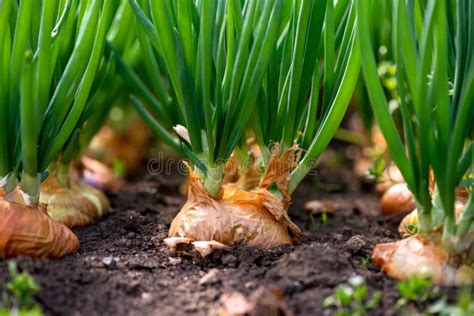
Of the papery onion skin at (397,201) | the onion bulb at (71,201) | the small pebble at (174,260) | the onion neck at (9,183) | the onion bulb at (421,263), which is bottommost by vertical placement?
the papery onion skin at (397,201)

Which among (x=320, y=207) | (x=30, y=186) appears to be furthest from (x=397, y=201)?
(x=30, y=186)

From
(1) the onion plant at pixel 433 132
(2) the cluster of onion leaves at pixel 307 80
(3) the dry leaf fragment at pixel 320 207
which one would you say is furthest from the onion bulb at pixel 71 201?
(1) the onion plant at pixel 433 132

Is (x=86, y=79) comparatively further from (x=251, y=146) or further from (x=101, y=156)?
(x=101, y=156)

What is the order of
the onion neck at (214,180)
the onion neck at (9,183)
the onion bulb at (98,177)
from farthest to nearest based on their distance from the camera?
the onion bulb at (98,177) < the onion neck at (214,180) < the onion neck at (9,183)

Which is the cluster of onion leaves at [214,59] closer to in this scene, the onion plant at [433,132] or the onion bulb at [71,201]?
the onion plant at [433,132]

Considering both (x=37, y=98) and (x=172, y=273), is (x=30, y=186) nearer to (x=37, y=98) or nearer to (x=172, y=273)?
(x=37, y=98)

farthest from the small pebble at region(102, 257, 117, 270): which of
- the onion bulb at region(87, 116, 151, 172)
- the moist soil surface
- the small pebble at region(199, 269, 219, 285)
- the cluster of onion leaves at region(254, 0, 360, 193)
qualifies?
the onion bulb at region(87, 116, 151, 172)

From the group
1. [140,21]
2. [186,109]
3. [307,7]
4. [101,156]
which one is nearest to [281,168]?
[186,109]
